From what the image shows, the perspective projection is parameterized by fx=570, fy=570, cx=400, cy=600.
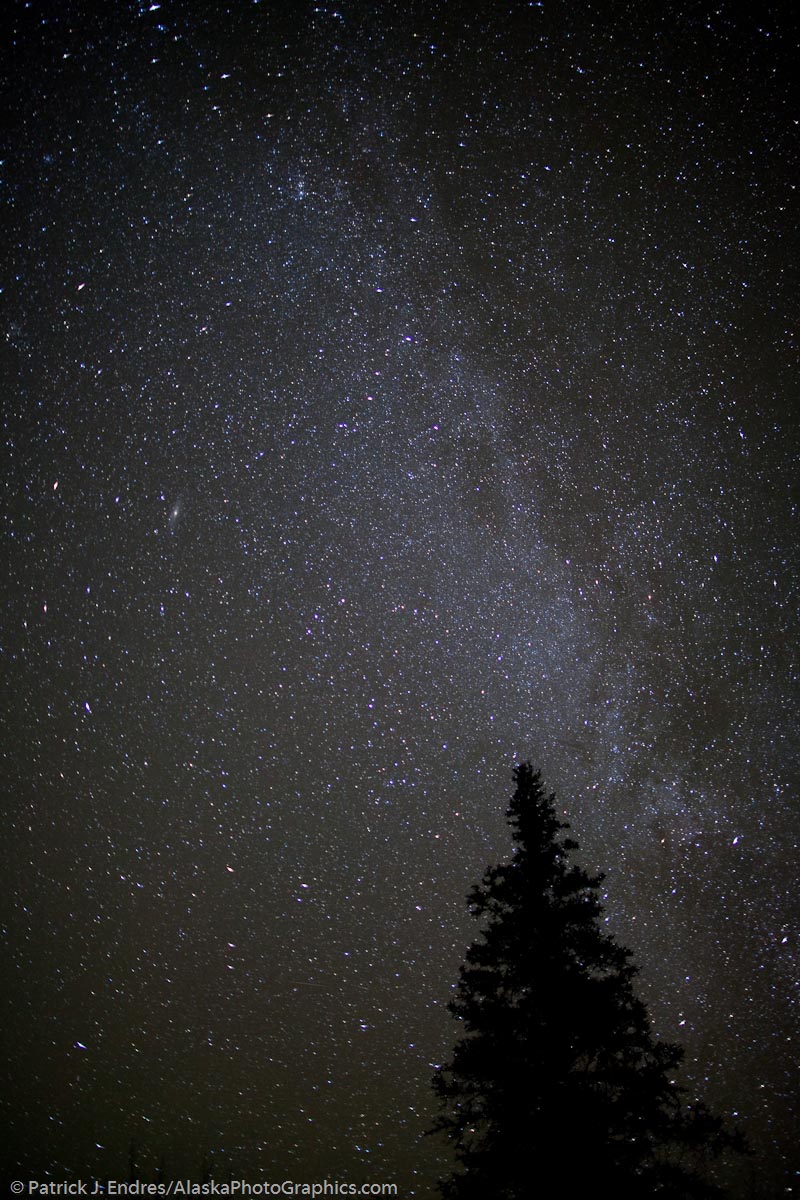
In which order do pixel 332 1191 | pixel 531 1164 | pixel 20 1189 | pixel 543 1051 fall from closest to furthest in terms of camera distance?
pixel 531 1164
pixel 543 1051
pixel 332 1191
pixel 20 1189

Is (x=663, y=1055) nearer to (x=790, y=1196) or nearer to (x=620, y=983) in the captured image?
(x=620, y=983)

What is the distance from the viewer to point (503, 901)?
16.0 ft

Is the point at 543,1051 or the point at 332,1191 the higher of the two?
the point at 543,1051

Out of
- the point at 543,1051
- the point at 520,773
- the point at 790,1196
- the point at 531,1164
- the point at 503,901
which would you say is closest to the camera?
the point at 531,1164

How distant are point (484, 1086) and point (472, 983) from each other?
2.13ft

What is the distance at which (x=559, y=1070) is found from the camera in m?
4.12

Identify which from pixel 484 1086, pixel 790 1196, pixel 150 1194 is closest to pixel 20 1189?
pixel 150 1194

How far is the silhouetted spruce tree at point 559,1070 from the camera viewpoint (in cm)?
382

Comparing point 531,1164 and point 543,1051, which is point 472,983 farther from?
point 531,1164

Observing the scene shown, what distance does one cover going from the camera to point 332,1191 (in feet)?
71.9

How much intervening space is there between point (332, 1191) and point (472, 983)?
26.4 m

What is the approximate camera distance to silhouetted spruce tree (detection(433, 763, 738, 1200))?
382 centimetres

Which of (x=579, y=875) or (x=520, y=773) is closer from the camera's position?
(x=579, y=875)

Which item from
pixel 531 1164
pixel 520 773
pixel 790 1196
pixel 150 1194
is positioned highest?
pixel 520 773
